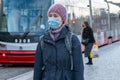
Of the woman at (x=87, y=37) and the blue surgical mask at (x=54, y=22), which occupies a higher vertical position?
the blue surgical mask at (x=54, y=22)

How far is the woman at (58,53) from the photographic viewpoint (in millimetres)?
4699

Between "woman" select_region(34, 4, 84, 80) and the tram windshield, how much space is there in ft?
38.6

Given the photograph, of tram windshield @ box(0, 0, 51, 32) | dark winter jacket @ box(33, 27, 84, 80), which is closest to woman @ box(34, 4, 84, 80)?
dark winter jacket @ box(33, 27, 84, 80)

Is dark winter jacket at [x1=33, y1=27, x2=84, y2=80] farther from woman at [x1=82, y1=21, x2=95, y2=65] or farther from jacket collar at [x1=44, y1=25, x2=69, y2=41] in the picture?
woman at [x1=82, y1=21, x2=95, y2=65]

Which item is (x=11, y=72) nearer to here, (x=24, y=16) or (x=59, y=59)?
(x=24, y=16)

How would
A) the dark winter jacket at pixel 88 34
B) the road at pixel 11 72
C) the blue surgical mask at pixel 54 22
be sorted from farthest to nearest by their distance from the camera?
the dark winter jacket at pixel 88 34
the road at pixel 11 72
the blue surgical mask at pixel 54 22

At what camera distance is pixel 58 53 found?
4691 millimetres

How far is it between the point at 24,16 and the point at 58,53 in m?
12.3

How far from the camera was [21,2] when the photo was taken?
56.6 feet

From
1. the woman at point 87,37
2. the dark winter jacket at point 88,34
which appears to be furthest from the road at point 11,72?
the dark winter jacket at point 88,34

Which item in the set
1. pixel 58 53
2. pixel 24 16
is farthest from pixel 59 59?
pixel 24 16

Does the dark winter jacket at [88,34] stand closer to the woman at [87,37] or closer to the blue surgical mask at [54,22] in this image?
the woman at [87,37]

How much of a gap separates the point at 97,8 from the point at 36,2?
1328cm

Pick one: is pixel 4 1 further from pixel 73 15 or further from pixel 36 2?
pixel 73 15
